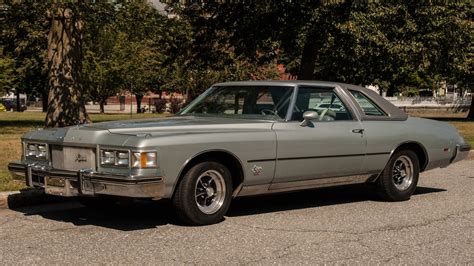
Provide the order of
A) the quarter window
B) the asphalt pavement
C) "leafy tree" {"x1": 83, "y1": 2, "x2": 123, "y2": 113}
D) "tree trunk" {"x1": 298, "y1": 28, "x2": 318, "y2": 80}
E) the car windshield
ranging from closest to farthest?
the asphalt pavement, the car windshield, the quarter window, "tree trunk" {"x1": 298, "y1": 28, "x2": 318, "y2": 80}, "leafy tree" {"x1": 83, "y1": 2, "x2": 123, "y2": 113}

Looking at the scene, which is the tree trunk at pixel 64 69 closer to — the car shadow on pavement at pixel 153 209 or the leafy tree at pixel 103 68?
the car shadow on pavement at pixel 153 209

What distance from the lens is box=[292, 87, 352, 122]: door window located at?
7438mm

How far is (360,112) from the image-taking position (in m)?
7.88

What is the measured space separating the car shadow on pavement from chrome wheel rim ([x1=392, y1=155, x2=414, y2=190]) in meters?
0.36

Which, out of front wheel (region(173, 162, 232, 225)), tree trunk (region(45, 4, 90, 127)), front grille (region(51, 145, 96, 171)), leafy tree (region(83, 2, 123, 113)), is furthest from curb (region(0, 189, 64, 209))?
leafy tree (region(83, 2, 123, 113))

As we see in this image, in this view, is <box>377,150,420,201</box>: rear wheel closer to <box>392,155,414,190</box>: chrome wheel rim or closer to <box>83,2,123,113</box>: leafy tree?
<box>392,155,414,190</box>: chrome wheel rim

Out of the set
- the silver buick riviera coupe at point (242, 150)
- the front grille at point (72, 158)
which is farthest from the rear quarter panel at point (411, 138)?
the front grille at point (72, 158)

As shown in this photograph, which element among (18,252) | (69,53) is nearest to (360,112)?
(18,252)

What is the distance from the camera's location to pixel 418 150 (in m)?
8.49

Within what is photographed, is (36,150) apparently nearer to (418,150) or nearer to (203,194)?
(203,194)

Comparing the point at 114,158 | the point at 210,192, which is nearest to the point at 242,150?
the point at 210,192

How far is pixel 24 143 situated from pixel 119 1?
11.5 metres

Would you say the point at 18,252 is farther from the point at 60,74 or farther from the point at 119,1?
the point at 119,1

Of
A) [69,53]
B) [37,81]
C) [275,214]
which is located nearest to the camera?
[275,214]
